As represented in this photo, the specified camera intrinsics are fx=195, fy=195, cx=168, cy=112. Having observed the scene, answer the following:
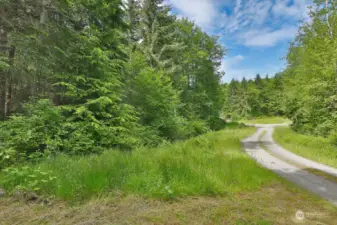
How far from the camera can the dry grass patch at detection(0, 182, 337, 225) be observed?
9.50 ft

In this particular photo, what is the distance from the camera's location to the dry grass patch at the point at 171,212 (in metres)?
2.89

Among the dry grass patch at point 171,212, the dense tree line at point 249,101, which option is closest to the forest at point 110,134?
the dry grass patch at point 171,212

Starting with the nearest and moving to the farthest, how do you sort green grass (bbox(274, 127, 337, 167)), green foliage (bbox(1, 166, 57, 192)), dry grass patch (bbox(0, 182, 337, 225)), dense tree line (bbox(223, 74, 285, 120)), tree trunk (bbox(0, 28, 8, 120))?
dry grass patch (bbox(0, 182, 337, 225)) < green foliage (bbox(1, 166, 57, 192)) < tree trunk (bbox(0, 28, 8, 120)) < green grass (bbox(274, 127, 337, 167)) < dense tree line (bbox(223, 74, 285, 120))

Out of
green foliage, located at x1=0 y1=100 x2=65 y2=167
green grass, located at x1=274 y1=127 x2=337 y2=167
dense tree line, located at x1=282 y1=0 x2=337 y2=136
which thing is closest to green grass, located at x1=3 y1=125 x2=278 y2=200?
green foliage, located at x1=0 y1=100 x2=65 y2=167

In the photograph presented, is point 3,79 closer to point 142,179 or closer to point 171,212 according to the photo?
point 142,179

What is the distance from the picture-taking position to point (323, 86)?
47.4ft

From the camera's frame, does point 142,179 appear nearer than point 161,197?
No

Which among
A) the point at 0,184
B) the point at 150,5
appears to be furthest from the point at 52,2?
the point at 150,5

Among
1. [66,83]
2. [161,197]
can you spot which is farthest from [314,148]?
[66,83]

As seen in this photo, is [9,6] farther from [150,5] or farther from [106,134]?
[150,5]

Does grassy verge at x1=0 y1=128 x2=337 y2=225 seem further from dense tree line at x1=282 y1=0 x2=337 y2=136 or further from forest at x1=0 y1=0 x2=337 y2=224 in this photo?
dense tree line at x1=282 y1=0 x2=337 y2=136

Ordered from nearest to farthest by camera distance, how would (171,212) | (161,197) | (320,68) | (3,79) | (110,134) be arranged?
(171,212)
(161,197)
(3,79)
(110,134)
(320,68)

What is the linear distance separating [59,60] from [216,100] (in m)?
23.4

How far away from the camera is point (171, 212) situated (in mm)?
3213
